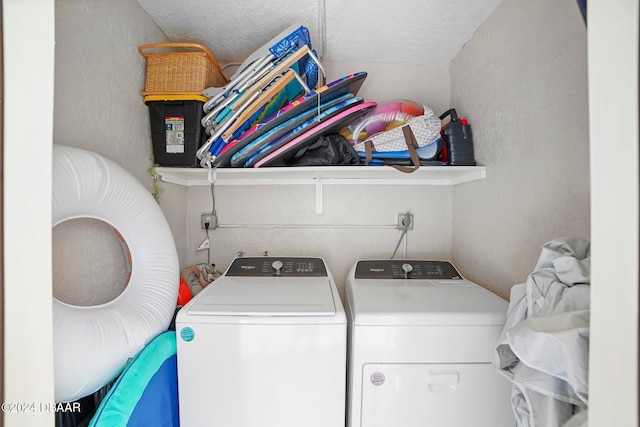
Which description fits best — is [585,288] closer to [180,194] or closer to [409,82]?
[409,82]

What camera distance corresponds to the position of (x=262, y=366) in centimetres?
103

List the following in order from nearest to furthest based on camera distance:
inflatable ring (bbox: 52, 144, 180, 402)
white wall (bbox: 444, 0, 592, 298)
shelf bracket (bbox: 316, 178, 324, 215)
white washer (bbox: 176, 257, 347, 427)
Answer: inflatable ring (bbox: 52, 144, 180, 402)
white wall (bbox: 444, 0, 592, 298)
white washer (bbox: 176, 257, 347, 427)
shelf bracket (bbox: 316, 178, 324, 215)

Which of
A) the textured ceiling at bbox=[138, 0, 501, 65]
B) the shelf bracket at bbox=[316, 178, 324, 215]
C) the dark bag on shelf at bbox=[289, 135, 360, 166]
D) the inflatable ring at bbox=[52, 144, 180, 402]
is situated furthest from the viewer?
the shelf bracket at bbox=[316, 178, 324, 215]

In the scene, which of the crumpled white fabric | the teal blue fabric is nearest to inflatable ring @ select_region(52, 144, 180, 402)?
the teal blue fabric

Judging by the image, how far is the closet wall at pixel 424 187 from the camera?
3.15 ft

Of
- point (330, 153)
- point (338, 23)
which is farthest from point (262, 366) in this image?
point (338, 23)

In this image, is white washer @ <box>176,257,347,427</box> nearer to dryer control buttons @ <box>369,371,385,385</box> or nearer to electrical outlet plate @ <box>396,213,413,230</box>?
dryer control buttons @ <box>369,371,385,385</box>

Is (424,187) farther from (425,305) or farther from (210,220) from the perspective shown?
(210,220)

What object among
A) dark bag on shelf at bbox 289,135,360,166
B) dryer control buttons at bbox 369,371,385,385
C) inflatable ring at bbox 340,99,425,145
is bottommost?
dryer control buttons at bbox 369,371,385,385

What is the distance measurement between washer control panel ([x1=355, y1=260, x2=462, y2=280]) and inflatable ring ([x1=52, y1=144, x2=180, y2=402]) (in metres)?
0.90

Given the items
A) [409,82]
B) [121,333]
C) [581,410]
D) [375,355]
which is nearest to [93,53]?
[121,333]

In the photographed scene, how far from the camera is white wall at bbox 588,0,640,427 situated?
424 mm

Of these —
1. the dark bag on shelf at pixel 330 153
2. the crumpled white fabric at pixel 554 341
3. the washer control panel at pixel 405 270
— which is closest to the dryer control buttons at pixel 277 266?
the washer control panel at pixel 405 270

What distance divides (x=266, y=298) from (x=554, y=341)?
895mm
